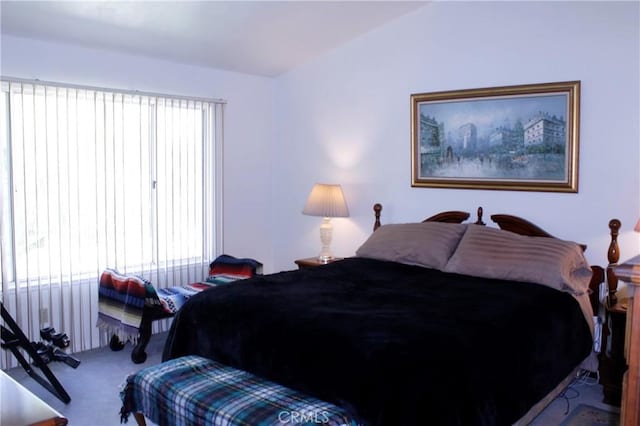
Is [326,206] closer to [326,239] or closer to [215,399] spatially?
[326,239]

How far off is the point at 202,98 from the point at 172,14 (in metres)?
1.10

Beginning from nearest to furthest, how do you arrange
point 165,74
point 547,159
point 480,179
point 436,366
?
point 436,366 < point 547,159 < point 480,179 < point 165,74

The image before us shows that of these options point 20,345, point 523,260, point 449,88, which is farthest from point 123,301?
point 449,88

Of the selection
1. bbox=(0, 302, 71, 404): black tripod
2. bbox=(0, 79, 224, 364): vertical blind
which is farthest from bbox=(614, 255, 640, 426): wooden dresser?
bbox=(0, 79, 224, 364): vertical blind

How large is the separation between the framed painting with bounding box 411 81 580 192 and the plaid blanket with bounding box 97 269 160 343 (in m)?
2.20

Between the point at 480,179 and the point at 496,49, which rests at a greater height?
the point at 496,49

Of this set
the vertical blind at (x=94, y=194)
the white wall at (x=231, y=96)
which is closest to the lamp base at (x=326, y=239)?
the white wall at (x=231, y=96)

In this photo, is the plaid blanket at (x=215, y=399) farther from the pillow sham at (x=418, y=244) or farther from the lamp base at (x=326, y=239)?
the lamp base at (x=326, y=239)

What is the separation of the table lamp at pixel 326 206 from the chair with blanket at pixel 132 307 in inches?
46.9

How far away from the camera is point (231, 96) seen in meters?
5.09

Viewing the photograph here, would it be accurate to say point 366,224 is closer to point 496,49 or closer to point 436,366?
point 496,49

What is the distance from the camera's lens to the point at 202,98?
479 cm

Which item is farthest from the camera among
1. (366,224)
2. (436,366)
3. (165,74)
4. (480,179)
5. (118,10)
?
(366,224)

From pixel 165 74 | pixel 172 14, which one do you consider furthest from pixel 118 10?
pixel 165 74
